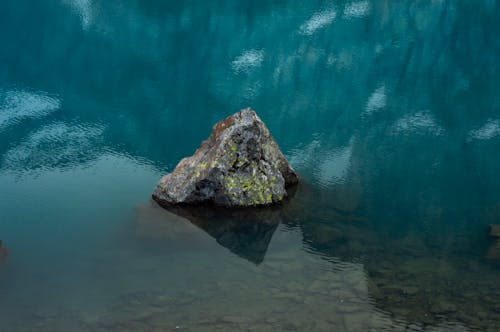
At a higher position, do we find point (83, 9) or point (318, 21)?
point (83, 9)

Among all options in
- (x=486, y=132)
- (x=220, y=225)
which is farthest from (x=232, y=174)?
(x=486, y=132)

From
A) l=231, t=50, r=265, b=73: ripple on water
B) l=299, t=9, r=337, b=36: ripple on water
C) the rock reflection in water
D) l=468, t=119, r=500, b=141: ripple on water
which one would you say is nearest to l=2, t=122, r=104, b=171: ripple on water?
the rock reflection in water

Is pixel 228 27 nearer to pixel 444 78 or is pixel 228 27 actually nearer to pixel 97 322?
pixel 444 78

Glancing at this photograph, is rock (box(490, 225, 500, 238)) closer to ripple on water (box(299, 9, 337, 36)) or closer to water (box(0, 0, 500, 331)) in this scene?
water (box(0, 0, 500, 331))

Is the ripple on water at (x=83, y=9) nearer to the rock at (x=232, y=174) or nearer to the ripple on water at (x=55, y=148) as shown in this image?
the ripple on water at (x=55, y=148)

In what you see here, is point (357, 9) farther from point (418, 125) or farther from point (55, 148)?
point (55, 148)

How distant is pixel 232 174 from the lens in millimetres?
16750

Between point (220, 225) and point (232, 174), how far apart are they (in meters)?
1.86

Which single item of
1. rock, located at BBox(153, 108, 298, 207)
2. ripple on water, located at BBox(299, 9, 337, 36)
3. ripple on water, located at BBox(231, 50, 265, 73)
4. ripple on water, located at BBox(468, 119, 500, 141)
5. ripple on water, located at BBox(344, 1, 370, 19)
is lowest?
rock, located at BBox(153, 108, 298, 207)

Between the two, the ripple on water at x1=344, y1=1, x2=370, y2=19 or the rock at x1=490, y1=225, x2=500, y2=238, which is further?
the ripple on water at x1=344, y1=1, x2=370, y2=19

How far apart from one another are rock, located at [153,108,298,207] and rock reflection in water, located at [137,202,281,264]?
14.3 inches

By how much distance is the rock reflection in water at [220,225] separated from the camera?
14.6 metres

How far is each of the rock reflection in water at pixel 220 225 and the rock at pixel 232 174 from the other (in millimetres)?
362

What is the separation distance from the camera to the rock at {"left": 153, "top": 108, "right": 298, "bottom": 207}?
16.6m
